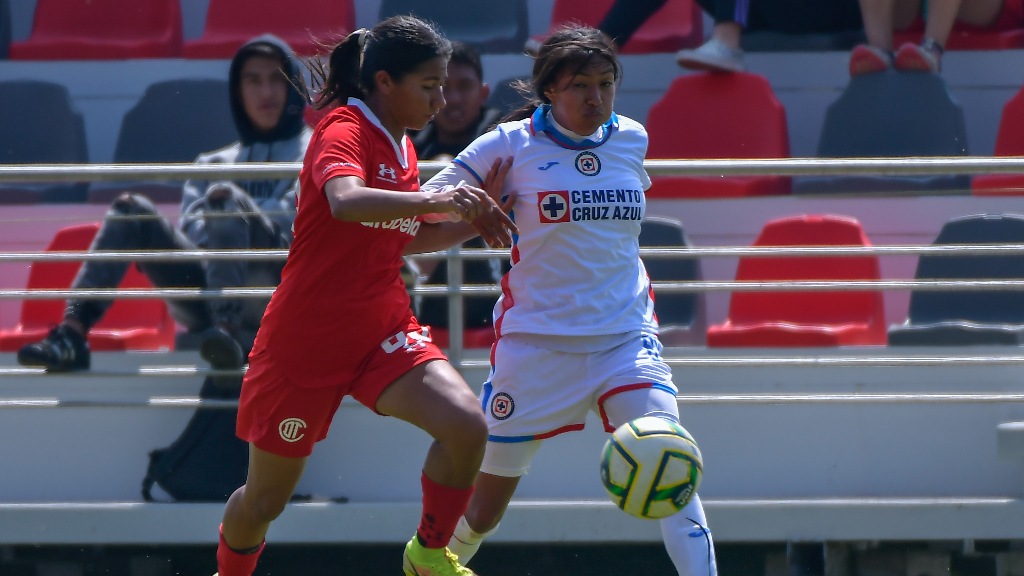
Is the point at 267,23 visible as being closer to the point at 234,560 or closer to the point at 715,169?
the point at 715,169

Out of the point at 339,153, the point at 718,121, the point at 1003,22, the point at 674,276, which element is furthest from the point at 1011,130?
the point at 339,153

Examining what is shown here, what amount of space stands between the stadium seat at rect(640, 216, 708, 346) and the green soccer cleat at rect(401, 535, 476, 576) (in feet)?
6.37

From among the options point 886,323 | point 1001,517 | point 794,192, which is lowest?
point 1001,517

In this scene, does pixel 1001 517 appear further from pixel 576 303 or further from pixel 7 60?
pixel 7 60

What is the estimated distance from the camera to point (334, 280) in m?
3.37

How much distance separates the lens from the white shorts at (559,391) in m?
3.52

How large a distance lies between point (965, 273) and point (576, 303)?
2.50 meters

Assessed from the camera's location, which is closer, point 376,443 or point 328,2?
point 376,443

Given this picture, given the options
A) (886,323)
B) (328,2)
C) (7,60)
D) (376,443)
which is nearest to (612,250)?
(376,443)

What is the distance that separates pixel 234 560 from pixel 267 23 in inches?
194

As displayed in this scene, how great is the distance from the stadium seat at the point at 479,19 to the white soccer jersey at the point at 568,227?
3.79m

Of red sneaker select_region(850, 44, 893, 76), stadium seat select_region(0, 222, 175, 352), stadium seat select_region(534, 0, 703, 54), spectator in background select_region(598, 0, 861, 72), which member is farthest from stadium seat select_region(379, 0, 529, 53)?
stadium seat select_region(0, 222, 175, 352)

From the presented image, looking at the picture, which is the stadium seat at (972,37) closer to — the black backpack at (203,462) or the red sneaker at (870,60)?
the red sneaker at (870,60)

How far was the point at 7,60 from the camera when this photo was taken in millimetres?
7738
